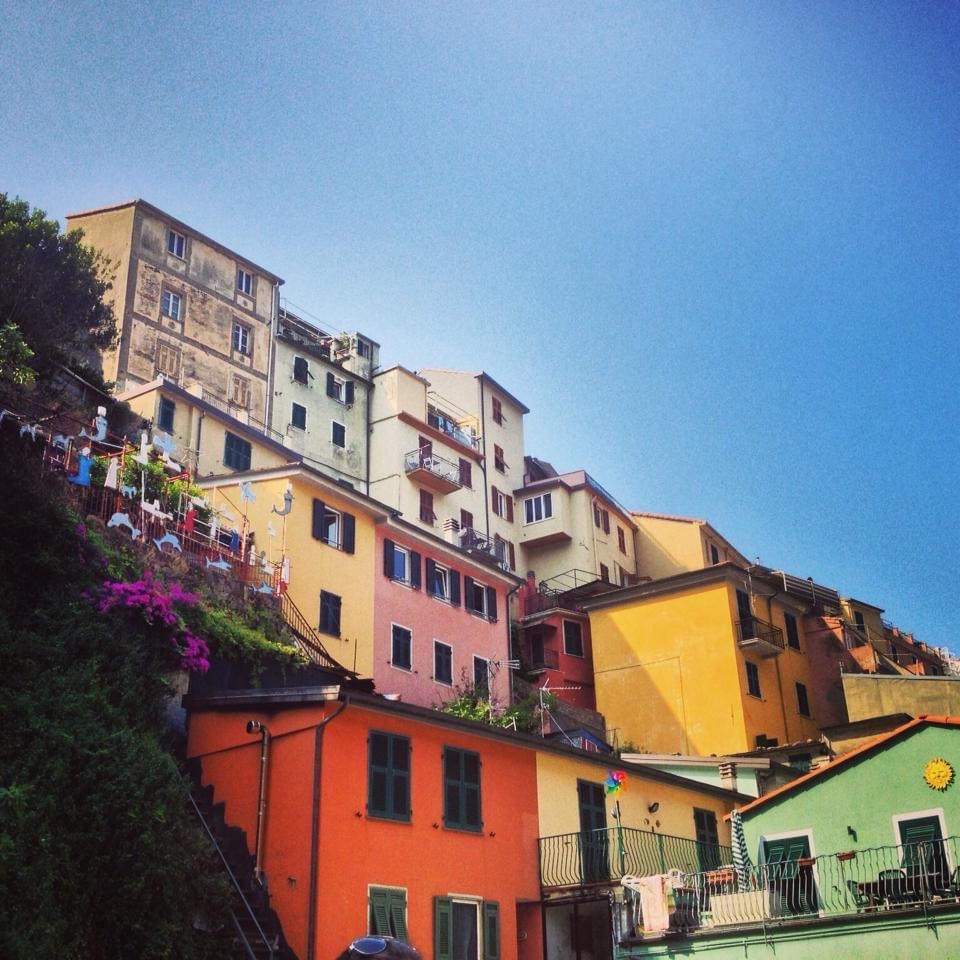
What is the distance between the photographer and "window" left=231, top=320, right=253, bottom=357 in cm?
5003

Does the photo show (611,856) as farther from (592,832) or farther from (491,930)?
(491,930)

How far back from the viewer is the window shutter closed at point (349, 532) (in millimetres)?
34594

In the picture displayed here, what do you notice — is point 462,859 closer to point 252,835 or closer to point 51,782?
point 252,835

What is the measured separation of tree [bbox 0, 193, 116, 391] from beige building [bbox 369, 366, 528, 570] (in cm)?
1736

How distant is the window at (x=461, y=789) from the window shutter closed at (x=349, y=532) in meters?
12.1

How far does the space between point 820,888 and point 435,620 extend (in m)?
17.9

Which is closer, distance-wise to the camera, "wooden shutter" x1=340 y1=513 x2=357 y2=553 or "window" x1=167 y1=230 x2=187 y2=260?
"wooden shutter" x1=340 y1=513 x2=357 y2=553

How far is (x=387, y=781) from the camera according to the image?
21.4 meters

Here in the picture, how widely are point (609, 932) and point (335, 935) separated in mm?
8590

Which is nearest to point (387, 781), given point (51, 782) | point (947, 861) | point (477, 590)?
point (51, 782)

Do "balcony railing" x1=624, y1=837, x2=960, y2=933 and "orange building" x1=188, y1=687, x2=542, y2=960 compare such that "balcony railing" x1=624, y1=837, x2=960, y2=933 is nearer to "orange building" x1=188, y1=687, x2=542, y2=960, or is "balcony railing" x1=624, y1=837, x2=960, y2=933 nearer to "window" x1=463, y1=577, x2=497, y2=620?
"orange building" x1=188, y1=687, x2=542, y2=960

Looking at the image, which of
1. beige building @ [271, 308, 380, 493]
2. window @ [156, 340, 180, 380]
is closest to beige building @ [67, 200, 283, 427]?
window @ [156, 340, 180, 380]

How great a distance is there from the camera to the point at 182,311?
4816 cm

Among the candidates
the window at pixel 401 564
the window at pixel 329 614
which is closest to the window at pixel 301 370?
the window at pixel 401 564
